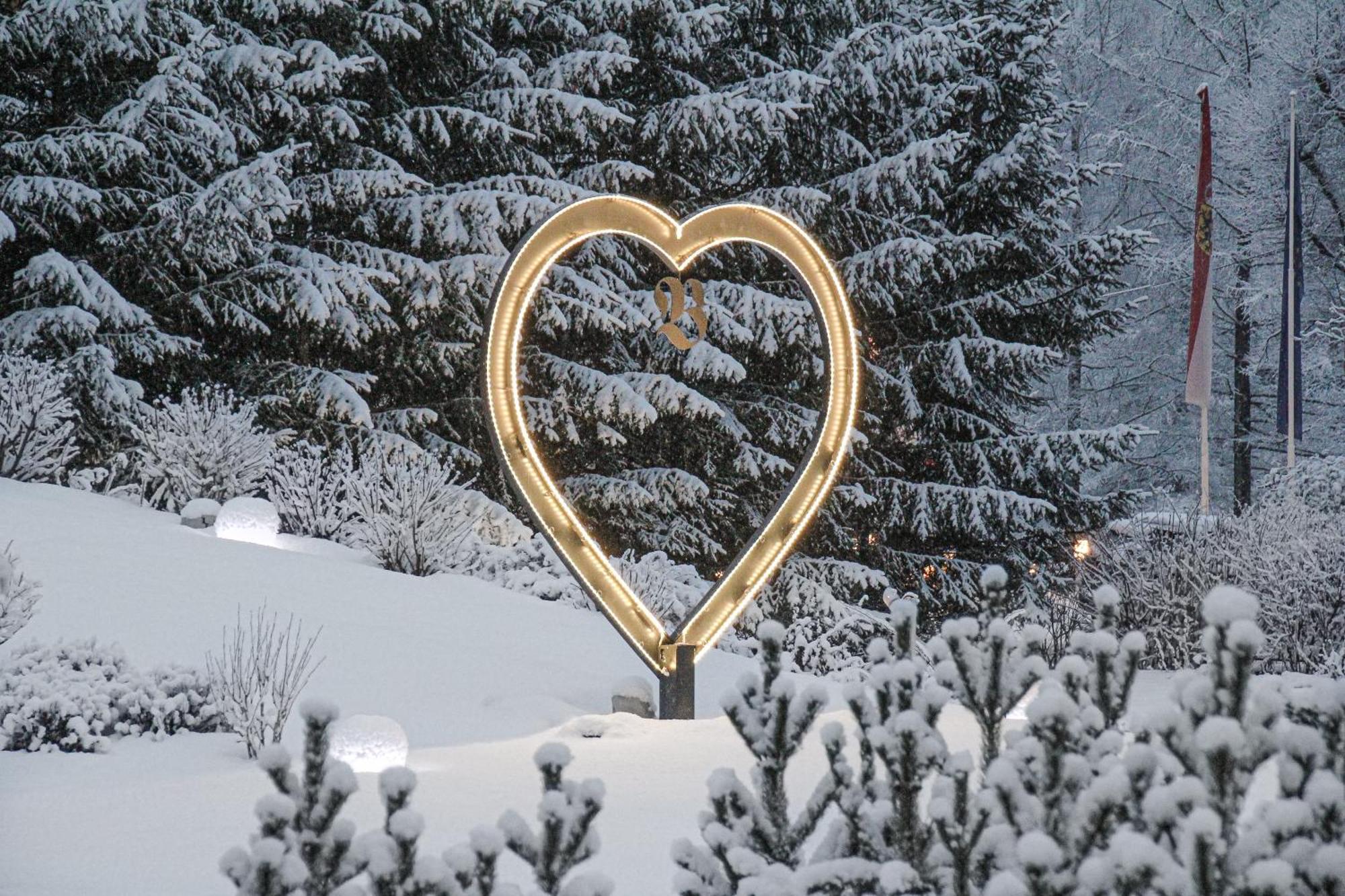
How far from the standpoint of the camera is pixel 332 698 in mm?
6070

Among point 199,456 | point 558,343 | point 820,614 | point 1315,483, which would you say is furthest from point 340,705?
point 1315,483

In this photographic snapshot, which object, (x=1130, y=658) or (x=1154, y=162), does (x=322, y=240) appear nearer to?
(x=1130, y=658)

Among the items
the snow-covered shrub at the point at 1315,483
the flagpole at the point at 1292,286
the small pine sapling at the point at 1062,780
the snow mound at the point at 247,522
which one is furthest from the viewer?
the flagpole at the point at 1292,286

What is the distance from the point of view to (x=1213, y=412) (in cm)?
2203

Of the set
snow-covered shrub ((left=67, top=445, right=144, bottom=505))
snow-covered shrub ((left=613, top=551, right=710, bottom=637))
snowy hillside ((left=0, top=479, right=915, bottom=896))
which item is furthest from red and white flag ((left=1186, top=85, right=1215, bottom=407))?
snow-covered shrub ((left=67, top=445, right=144, bottom=505))

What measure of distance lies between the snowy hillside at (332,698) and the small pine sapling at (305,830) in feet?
5.50

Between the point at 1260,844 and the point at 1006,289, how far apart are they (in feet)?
42.5

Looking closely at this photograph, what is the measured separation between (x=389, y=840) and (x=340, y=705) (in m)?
4.25

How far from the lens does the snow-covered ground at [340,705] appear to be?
3.87m

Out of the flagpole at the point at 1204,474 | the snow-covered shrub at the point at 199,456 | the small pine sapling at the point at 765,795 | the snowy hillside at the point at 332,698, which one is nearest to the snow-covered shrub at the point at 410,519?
the snowy hillside at the point at 332,698

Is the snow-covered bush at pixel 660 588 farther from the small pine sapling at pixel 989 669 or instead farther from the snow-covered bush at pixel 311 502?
the small pine sapling at pixel 989 669

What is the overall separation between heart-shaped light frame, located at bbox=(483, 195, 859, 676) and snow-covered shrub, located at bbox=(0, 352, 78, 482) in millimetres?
4771

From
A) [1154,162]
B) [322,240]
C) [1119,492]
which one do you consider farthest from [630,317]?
[1154,162]

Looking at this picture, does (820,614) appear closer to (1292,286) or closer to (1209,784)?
(1292,286)
